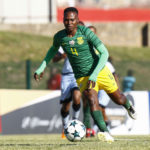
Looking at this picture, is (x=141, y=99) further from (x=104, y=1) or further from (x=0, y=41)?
(x=104, y=1)

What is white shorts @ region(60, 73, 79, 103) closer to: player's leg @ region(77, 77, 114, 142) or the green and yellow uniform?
the green and yellow uniform

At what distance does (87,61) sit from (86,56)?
8cm

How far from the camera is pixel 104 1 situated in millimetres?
70375

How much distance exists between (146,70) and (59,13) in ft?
64.8

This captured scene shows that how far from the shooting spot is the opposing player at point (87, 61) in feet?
31.2

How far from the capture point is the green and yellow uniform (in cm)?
959

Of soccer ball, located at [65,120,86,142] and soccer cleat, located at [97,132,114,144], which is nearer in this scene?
soccer cleat, located at [97,132,114,144]

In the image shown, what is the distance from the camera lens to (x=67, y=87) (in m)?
13.3

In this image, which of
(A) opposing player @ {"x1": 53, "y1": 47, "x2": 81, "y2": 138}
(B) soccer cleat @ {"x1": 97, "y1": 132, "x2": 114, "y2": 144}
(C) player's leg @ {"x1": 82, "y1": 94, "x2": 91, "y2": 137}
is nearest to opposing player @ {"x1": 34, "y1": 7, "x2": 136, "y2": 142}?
(B) soccer cleat @ {"x1": 97, "y1": 132, "x2": 114, "y2": 144}

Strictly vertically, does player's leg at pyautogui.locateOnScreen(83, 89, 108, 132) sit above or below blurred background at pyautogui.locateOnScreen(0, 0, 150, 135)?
below

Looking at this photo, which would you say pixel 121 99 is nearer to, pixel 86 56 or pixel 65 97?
pixel 86 56

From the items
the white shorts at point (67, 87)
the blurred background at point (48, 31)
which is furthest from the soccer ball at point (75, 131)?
the blurred background at point (48, 31)

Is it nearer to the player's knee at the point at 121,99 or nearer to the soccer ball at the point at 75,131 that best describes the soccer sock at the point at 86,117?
the player's knee at the point at 121,99

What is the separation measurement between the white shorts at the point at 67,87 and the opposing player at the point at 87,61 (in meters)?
3.14
